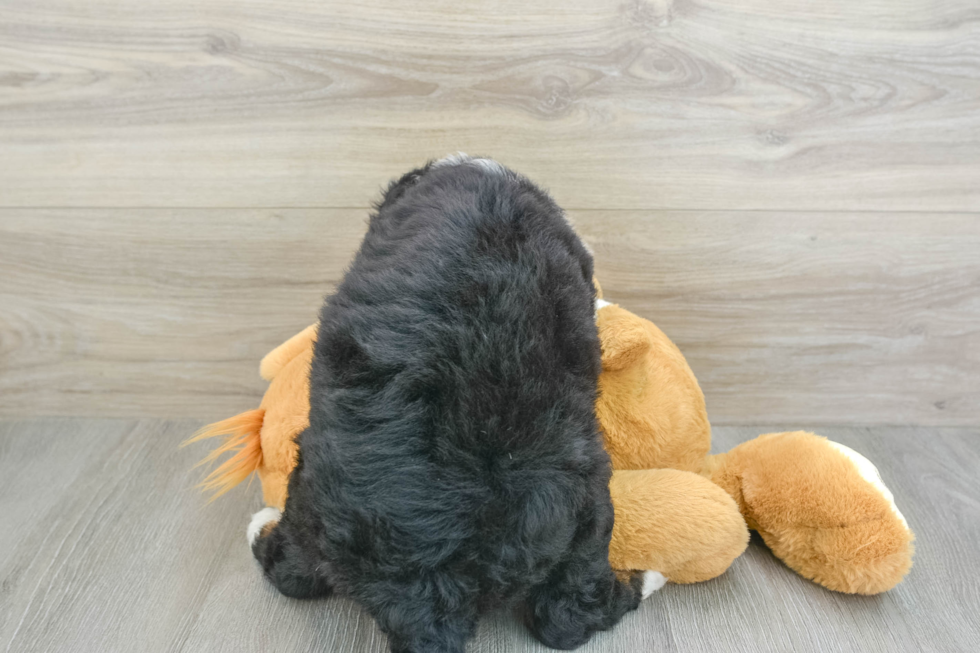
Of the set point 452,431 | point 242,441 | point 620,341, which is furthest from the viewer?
point 242,441

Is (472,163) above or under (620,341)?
above

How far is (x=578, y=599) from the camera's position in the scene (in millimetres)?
529

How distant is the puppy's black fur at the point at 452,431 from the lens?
1.49 feet

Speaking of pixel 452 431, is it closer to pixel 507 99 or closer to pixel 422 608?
pixel 422 608

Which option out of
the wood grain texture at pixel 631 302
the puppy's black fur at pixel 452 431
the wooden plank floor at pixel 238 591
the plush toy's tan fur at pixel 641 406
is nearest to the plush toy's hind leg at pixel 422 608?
the puppy's black fur at pixel 452 431

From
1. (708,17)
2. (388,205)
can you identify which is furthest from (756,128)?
(388,205)

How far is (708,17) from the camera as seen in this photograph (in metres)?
0.76

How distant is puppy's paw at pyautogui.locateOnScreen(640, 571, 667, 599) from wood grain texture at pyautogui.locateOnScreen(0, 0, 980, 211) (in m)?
0.46

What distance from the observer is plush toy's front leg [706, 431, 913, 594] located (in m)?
0.60

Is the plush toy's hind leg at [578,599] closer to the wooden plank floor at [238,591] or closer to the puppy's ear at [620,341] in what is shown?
the wooden plank floor at [238,591]

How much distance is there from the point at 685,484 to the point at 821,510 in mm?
151

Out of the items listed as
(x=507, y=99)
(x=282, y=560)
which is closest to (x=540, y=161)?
(x=507, y=99)

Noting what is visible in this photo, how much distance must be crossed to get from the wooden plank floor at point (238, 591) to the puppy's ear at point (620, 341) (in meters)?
→ 0.24

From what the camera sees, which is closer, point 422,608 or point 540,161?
point 422,608
